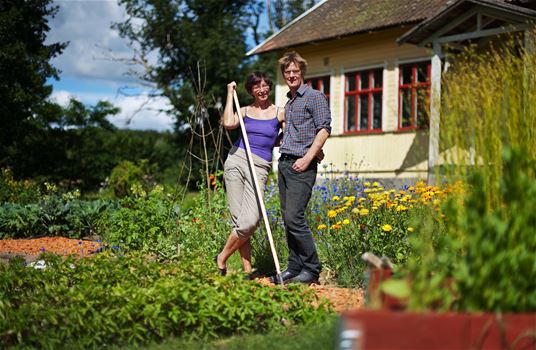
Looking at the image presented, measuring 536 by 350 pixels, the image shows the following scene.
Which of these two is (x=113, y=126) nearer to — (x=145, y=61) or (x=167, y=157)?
(x=167, y=157)

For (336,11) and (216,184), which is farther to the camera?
(336,11)

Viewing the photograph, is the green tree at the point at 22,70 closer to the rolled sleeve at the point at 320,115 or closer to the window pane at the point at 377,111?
the window pane at the point at 377,111

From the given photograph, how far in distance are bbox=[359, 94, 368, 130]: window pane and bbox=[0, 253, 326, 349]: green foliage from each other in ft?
42.9

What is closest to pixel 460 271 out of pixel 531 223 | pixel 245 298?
pixel 531 223

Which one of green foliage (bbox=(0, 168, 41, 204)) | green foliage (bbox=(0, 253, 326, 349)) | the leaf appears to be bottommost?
green foliage (bbox=(0, 253, 326, 349))

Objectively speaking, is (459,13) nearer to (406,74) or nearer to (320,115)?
(406,74)

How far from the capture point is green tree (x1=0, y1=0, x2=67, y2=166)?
14.9 meters

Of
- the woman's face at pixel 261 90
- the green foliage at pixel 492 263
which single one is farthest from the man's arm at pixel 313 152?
the green foliage at pixel 492 263

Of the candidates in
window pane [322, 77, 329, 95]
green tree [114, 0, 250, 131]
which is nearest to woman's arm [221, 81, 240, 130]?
window pane [322, 77, 329, 95]

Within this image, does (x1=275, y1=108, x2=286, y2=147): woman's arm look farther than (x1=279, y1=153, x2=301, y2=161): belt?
Yes

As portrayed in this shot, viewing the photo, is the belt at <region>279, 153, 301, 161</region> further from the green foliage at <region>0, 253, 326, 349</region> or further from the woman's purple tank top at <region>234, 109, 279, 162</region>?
the green foliage at <region>0, 253, 326, 349</region>

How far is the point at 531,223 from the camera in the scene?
8.42 ft

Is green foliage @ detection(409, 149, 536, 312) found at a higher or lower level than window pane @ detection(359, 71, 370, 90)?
lower

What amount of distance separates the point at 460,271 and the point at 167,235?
4.80 m
